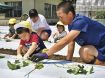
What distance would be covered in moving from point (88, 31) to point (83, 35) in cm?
10

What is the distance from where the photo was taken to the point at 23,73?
4801 mm

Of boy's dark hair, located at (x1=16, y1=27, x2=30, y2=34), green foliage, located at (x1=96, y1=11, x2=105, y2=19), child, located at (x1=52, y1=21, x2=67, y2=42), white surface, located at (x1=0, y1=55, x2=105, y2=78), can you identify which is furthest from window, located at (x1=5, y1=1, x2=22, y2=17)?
white surface, located at (x1=0, y1=55, x2=105, y2=78)

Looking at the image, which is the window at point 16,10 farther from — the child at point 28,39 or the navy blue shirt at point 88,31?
the navy blue shirt at point 88,31

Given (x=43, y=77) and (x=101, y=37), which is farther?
(x=101, y=37)

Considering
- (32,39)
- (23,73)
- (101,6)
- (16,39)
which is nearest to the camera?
(23,73)

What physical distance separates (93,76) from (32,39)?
1.78 m

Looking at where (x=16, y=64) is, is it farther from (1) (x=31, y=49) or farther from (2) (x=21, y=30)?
(2) (x=21, y=30)

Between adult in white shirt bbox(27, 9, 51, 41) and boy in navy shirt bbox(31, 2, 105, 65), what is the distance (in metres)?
3.66

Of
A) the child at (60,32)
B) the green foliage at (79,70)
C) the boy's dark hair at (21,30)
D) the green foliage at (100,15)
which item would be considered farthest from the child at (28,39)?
the green foliage at (100,15)

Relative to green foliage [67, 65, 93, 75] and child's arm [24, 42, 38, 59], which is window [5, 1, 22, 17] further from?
green foliage [67, 65, 93, 75]

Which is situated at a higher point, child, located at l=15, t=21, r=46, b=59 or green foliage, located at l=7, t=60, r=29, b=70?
child, located at l=15, t=21, r=46, b=59

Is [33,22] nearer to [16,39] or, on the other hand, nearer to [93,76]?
[16,39]

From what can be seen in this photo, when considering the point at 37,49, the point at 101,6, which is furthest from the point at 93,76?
the point at 101,6

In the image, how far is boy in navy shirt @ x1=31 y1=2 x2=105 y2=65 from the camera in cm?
503
